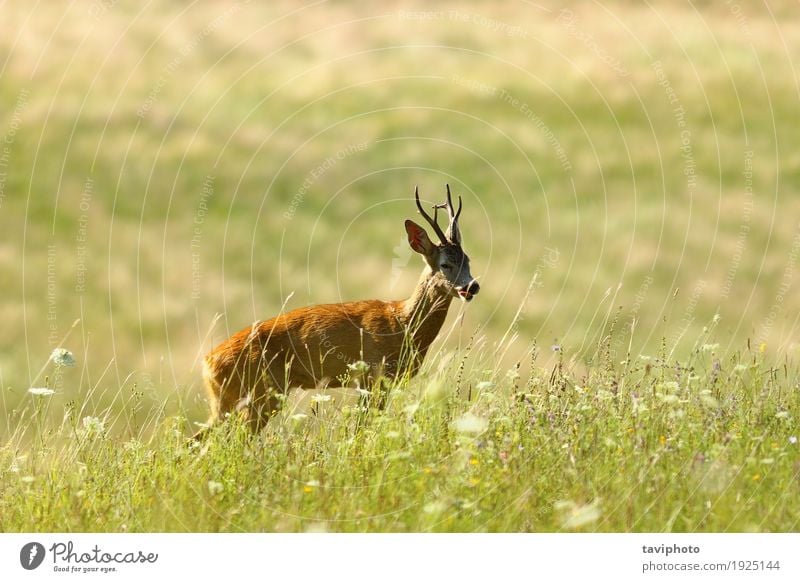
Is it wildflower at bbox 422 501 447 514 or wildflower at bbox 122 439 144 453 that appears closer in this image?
wildflower at bbox 422 501 447 514

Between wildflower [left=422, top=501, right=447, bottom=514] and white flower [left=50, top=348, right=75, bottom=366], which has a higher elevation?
white flower [left=50, top=348, right=75, bottom=366]

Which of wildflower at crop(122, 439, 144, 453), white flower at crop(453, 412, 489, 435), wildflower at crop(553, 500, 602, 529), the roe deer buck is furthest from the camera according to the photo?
the roe deer buck

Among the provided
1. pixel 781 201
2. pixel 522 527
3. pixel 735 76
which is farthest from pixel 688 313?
pixel 735 76

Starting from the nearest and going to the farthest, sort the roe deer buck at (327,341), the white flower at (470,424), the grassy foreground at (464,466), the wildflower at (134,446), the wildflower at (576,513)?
the wildflower at (576,513) < the grassy foreground at (464,466) < the white flower at (470,424) < the wildflower at (134,446) < the roe deer buck at (327,341)

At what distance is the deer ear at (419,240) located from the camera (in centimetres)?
1044

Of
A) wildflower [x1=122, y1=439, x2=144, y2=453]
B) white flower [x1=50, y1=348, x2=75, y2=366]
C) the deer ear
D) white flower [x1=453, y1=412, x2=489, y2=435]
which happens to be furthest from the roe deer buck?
white flower [x1=453, y1=412, x2=489, y2=435]

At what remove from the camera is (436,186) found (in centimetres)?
2520

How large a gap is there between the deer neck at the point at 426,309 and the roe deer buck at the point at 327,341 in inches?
0.4

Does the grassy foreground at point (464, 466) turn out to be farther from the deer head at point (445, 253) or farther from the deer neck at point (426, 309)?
the deer neck at point (426, 309)

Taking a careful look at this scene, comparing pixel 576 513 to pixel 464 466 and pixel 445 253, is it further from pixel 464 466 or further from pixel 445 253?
pixel 445 253

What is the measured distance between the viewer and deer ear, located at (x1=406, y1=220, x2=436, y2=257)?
10438 mm

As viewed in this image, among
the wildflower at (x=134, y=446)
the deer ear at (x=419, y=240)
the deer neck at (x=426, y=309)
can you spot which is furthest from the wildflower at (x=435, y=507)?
the deer ear at (x=419, y=240)

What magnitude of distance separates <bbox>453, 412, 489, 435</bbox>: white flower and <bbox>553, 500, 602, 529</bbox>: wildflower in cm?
61

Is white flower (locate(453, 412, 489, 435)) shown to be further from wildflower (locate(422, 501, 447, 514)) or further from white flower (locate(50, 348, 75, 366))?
white flower (locate(50, 348, 75, 366))
